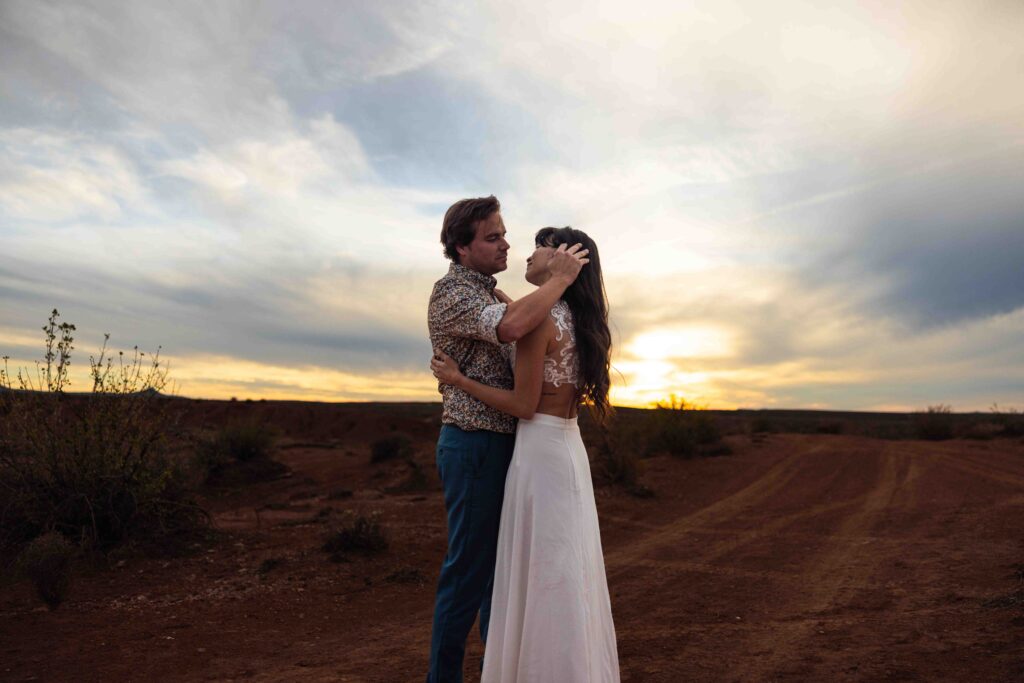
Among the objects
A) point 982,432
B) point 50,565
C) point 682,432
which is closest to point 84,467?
point 50,565

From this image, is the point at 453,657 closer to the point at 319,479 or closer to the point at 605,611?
A: the point at 605,611

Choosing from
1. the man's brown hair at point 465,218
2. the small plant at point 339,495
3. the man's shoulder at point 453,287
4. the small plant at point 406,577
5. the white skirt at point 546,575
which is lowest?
the small plant at point 406,577

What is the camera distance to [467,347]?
3.36 metres

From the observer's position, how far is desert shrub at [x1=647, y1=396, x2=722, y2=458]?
17.2m

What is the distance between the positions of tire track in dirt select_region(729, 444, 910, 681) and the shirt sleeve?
269 centimetres

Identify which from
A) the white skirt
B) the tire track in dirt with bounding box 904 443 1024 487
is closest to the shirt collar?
the white skirt

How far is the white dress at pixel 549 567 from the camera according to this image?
3166 mm

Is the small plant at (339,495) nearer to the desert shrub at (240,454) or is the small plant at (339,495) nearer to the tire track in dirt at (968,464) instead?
the desert shrub at (240,454)

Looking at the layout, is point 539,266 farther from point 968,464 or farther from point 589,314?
point 968,464

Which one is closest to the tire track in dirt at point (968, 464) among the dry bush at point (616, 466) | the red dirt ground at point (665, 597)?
the red dirt ground at point (665, 597)

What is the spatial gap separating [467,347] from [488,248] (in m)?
0.43

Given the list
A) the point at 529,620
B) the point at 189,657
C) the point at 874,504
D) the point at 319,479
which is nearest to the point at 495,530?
the point at 529,620

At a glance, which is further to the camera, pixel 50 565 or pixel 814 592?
pixel 814 592

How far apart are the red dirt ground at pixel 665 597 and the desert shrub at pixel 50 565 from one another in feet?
0.49
